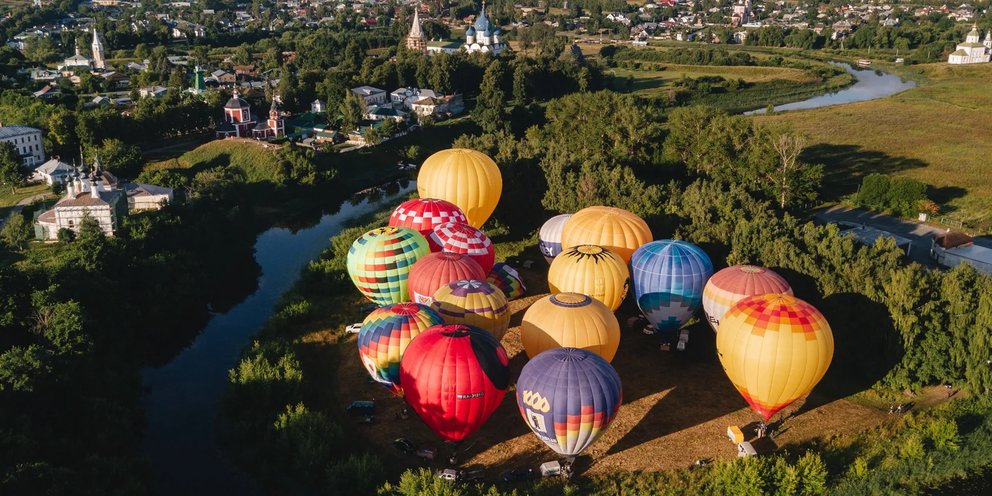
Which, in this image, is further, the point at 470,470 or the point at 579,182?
the point at 579,182

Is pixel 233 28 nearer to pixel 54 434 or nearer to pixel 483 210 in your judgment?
pixel 483 210

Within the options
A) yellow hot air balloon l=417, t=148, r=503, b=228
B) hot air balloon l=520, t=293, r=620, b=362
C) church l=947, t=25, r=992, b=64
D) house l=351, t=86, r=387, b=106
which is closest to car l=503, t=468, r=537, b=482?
hot air balloon l=520, t=293, r=620, b=362

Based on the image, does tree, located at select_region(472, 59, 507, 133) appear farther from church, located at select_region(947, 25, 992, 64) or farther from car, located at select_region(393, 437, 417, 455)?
church, located at select_region(947, 25, 992, 64)

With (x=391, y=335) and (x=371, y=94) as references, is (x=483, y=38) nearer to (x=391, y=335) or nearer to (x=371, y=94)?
(x=371, y=94)

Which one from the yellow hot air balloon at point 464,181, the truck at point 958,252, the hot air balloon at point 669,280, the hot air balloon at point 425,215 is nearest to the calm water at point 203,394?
the hot air balloon at point 425,215

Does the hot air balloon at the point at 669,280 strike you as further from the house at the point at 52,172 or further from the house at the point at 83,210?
the house at the point at 52,172


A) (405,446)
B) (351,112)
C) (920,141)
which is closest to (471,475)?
(405,446)

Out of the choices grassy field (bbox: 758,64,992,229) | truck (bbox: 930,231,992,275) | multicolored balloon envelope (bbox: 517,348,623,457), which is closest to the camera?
multicolored balloon envelope (bbox: 517,348,623,457)

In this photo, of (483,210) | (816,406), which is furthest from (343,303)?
(816,406)
